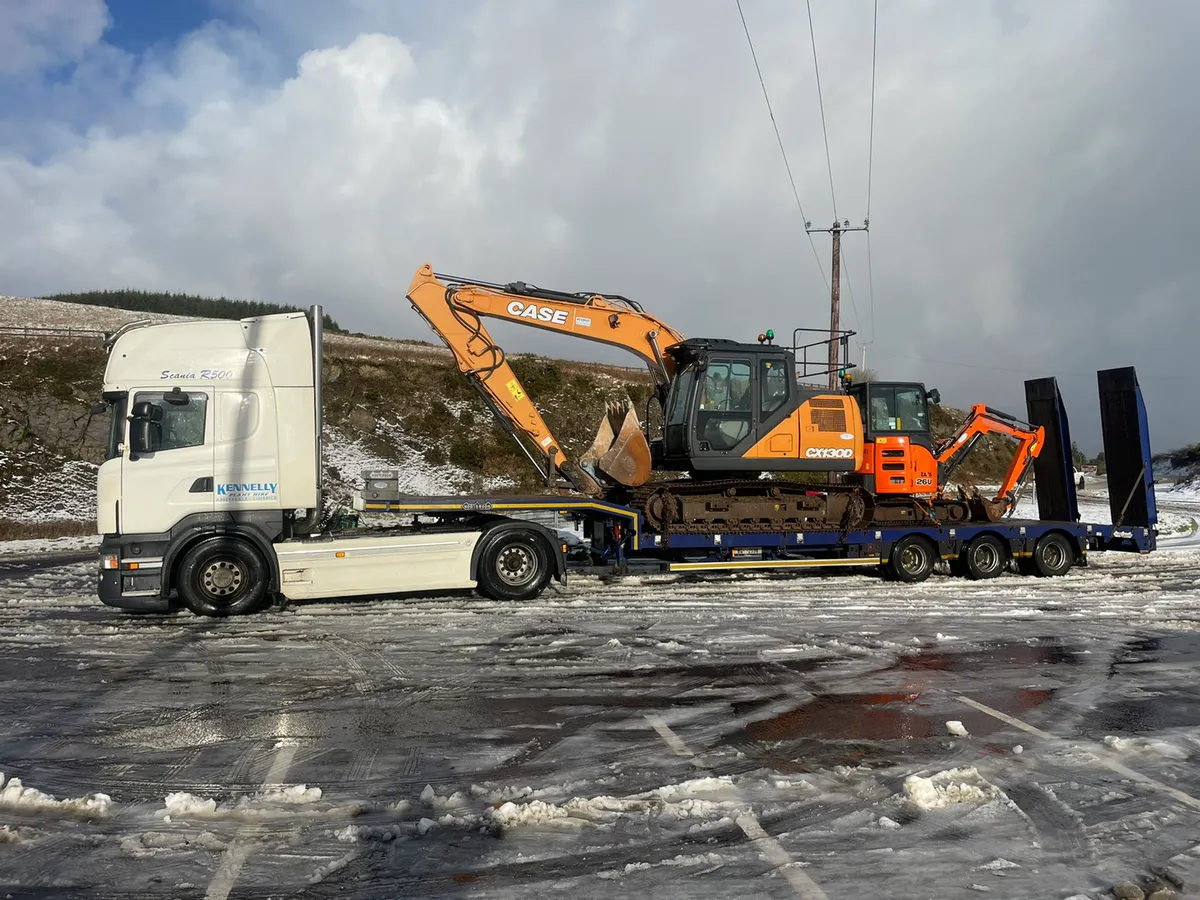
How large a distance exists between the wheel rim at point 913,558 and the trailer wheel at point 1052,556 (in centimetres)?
218

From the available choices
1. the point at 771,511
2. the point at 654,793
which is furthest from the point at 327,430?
the point at 654,793

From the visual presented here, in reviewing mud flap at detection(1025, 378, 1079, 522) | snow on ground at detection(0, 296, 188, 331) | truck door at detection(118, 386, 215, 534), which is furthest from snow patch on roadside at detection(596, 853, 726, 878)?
snow on ground at detection(0, 296, 188, 331)

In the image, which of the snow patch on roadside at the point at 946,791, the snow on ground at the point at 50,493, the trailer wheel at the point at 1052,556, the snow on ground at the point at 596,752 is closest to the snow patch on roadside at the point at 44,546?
the snow on ground at the point at 50,493

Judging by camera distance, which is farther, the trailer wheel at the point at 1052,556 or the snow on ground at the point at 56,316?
the snow on ground at the point at 56,316

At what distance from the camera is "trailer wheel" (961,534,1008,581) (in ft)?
46.7

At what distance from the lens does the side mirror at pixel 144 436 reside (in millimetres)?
10188

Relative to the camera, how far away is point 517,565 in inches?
461

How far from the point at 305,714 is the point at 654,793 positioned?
2947mm

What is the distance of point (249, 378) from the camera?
10.7m

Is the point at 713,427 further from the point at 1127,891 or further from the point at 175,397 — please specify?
the point at 1127,891

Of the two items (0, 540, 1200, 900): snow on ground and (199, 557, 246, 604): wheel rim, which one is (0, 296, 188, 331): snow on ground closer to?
(199, 557, 246, 604): wheel rim

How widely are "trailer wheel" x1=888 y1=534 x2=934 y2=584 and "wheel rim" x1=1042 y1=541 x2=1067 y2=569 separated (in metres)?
2.27

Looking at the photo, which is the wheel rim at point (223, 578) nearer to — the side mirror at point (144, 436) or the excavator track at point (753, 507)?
the side mirror at point (144, 436)

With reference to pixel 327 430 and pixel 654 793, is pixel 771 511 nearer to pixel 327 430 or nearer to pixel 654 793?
pixel 654 793
